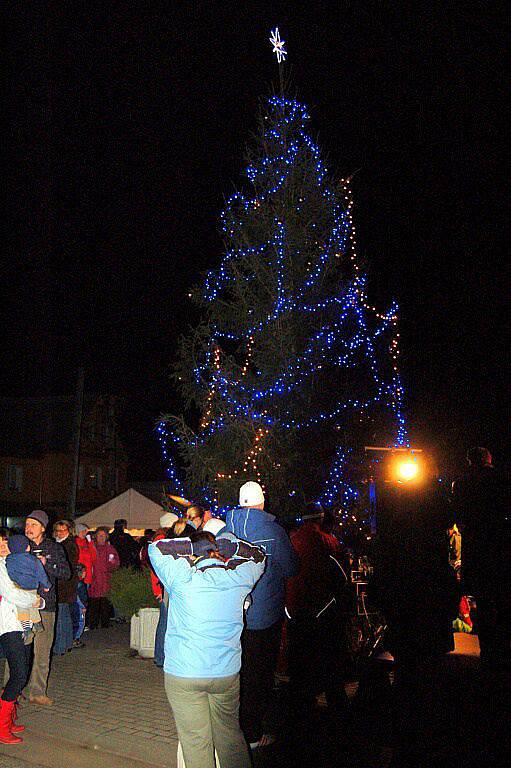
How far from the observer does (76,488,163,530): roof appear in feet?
67.0

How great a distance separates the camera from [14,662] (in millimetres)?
6703

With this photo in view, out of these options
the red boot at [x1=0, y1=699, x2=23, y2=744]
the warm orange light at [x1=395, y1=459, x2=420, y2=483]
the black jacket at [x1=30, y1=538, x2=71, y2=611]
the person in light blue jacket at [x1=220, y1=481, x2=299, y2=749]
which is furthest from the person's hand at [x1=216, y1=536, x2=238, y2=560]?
the warm orange light at [x1=395, y1=459, x2=420, y2=483]

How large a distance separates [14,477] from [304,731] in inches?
1811

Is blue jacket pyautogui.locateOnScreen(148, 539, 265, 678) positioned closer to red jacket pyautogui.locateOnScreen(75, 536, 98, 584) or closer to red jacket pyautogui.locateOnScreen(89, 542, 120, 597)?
red jacket pyautogui.locateOnScreen(75, 536, 98, 584)

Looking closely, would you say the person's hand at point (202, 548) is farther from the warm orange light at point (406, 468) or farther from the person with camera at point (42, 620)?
the warm orange light at point (406, 468)

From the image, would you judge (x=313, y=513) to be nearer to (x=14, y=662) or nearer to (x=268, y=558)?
(x=268, y=558)

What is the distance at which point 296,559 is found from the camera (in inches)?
245

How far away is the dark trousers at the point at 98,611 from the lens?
46.2ft

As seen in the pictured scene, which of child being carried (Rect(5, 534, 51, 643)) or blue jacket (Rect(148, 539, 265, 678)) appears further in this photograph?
child being carried (Rect(5, 534, 51, 643))

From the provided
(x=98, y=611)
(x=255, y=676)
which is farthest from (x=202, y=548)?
(x=98, y=611)

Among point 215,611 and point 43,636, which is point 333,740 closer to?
point 215,611

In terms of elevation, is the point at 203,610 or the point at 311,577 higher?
the point at 311,577

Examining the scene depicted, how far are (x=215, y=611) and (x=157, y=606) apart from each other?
6.85 meters

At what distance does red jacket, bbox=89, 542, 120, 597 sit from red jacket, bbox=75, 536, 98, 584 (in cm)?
12
